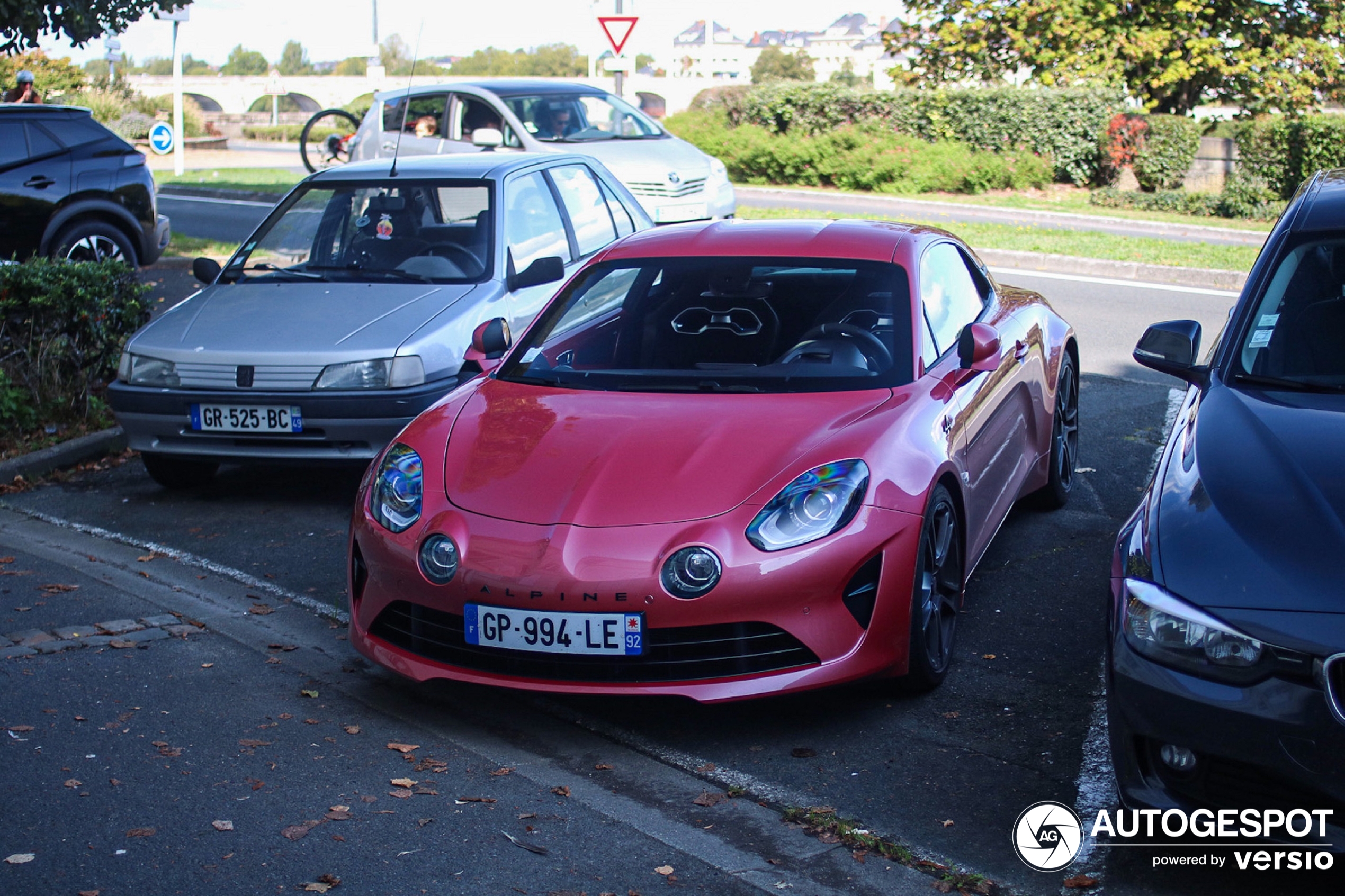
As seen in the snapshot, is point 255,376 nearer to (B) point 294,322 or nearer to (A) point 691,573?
(B) point 294,322

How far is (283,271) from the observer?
24.2 ft

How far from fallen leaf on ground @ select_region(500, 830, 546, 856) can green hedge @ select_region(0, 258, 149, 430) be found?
5.45m

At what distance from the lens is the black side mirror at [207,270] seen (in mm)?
7340

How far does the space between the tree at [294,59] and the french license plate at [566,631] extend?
144 m

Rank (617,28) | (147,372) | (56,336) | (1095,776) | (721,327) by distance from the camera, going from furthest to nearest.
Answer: (617,28) → (56,336) → (147,372) → (721,327) → (1095,776)

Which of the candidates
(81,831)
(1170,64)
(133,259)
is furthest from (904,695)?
(1170,64)

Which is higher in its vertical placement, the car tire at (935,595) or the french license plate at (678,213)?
the french license plate at (678,213)

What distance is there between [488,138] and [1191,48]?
17315 mm

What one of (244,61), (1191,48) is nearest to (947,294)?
(1191,48)

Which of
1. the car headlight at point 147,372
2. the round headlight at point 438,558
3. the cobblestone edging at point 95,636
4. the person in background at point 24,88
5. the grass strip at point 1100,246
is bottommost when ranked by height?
the cobblestone edging at point 95,636

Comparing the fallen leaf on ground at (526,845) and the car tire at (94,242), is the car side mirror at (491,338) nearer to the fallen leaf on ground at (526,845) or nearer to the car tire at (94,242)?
the fallen leaf on ground at (526,845)

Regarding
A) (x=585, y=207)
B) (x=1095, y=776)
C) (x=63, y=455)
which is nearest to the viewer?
(x=1095, y=776)

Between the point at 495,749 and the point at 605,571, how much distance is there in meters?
0.65

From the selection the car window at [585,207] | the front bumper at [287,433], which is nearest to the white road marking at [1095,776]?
the front bumper at [287,433]
